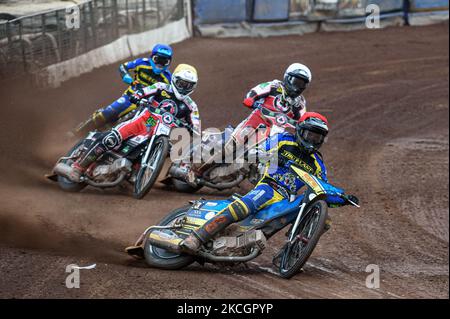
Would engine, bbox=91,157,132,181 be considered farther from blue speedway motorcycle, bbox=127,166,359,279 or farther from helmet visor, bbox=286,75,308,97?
blue speedway motorcycle, bbox=127,166,359,279

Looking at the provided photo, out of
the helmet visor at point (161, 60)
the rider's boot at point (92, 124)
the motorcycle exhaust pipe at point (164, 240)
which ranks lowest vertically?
the rider's boot at point (92, 124)

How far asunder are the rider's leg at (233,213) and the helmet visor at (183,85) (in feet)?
11.8

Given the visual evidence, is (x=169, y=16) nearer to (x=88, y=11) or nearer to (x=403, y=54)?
(x=88, y=11)

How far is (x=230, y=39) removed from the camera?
2622cm

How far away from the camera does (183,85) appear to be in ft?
40.5

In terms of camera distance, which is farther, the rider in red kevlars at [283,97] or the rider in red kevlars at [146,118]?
the rider in red kevlars at [146,118]

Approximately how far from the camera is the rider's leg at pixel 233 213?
8766 mm

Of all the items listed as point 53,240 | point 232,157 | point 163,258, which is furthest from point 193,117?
point 163,258

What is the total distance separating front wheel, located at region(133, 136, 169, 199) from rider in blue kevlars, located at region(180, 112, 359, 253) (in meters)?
2.78

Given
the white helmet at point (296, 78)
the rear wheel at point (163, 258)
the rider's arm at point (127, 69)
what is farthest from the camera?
the rider's arm at point (127, 69)

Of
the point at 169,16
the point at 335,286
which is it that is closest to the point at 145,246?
the point at 335,286

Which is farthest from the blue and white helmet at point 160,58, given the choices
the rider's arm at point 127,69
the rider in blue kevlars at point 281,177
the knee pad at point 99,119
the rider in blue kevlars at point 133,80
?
the rider in blue kevlars at point 281,177

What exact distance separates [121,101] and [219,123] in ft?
13.9

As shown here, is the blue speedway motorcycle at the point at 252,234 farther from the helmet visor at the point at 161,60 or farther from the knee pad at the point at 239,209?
the helmet visor at the point at 161,60
